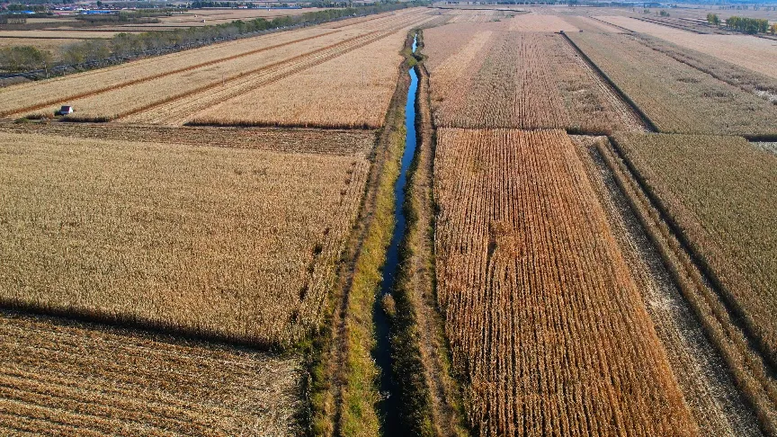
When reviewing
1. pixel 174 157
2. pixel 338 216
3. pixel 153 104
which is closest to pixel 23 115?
pixel 153 104

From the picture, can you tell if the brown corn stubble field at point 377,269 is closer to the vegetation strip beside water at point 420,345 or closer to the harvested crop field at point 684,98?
the vegetation strip beside water at point 420,345

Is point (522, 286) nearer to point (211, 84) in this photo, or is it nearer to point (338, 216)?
point (338, 216)

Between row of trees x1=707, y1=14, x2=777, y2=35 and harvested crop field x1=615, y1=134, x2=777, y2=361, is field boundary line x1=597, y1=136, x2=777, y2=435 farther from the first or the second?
row of trees x1=707, y1=14, x2=777, y2=35

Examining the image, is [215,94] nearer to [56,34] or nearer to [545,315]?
[545,315]

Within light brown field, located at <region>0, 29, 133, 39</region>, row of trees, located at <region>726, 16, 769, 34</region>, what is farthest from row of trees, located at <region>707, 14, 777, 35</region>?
light brown field, located at <region>0, 29, 133, 39</region>

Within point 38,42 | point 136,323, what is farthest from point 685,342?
point 38,42

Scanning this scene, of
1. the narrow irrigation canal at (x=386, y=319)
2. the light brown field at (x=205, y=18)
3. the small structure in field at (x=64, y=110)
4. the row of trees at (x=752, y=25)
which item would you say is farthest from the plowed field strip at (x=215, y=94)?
the row of trees at (x=752, y=25)
